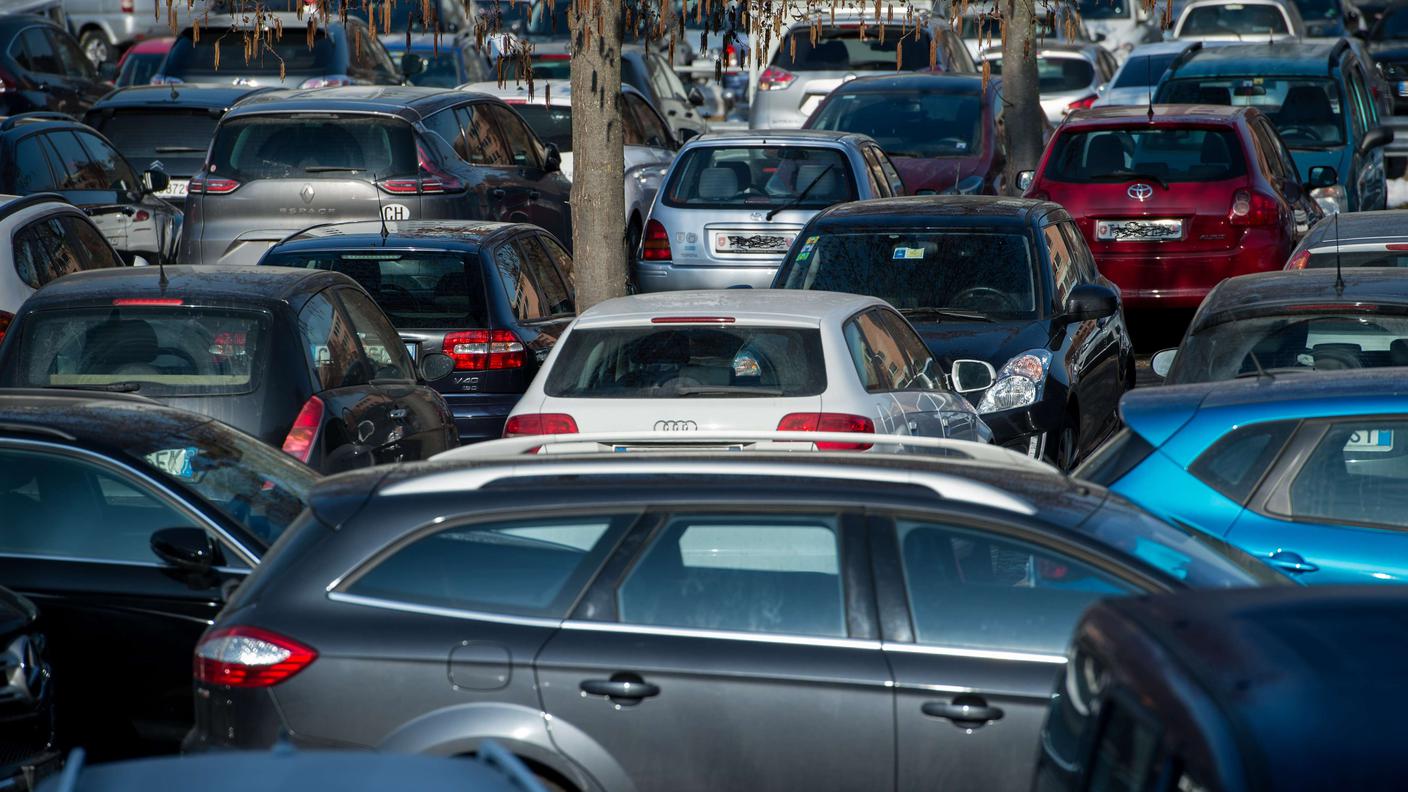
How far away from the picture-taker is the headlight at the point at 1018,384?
9930 millimetres

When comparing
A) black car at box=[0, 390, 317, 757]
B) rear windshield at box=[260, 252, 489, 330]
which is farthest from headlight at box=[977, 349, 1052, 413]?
black car at box=[0, 390, 317, 757]

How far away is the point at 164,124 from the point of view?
18.7m

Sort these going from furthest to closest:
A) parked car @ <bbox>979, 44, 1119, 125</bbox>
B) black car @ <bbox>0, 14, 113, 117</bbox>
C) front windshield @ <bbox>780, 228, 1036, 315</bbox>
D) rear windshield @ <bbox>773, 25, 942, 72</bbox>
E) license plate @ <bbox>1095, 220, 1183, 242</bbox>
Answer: parked car @ <bbox>979, 44, 1119, 125</bbox>
rear windshield @ <bbox>773, 25, 942, 72</bbox>
black car @ <bbox>0, 14, 113, 117</bbox>
license plate @ <bbox>1095, 220, 1183, 242</bbox>
front windshield @ <bbox>780, 228, 1036, 315</bbox>

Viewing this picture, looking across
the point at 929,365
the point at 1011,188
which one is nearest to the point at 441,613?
the point at 929,365

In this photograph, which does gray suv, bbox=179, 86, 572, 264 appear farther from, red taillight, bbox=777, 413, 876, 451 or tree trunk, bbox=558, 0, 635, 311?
red taillight, bbox=777, 413, 876, 451

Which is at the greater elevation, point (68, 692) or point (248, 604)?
point (248, 604)

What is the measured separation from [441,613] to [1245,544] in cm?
264

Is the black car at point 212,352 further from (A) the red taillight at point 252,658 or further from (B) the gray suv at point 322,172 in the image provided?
(B) the gray suv at point 322,172

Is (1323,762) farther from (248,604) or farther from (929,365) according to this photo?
(929,365)

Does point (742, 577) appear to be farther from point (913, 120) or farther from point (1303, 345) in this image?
point (913, 120)

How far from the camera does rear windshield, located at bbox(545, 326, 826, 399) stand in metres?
7.65

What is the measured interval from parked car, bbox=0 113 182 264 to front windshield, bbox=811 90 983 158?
6.13 meters

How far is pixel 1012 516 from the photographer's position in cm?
484

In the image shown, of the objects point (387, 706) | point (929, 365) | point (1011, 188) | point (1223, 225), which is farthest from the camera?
point (1011, 188)
